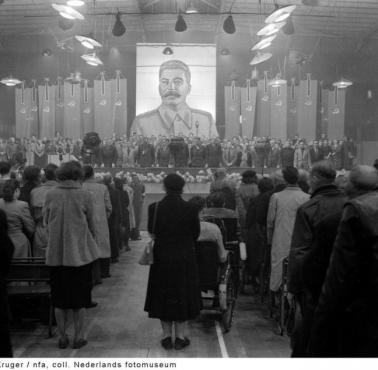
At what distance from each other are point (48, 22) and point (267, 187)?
1380 centimetres

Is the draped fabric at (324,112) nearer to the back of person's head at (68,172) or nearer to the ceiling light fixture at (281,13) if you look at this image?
the ceiling light fixture at (281,13)

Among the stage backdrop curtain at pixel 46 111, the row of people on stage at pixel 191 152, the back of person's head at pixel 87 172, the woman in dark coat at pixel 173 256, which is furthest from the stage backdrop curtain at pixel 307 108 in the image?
the woman in dark coat at pixel 173 256

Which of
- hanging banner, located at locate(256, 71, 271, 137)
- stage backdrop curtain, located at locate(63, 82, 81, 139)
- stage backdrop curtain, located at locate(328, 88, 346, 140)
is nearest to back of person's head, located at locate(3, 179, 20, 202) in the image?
stage backdrop curtain, located at locate(63, 82, 81, 139)

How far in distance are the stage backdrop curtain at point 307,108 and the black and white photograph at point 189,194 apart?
0.04 m

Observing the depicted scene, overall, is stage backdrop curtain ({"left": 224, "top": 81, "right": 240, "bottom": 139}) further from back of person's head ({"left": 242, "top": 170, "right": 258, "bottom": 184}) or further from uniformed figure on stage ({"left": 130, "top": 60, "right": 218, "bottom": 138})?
back of person's head ({"left": 242, "top": 170, "right": 258, "bottom": 184})

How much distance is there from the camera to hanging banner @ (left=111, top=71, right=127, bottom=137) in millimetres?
16984

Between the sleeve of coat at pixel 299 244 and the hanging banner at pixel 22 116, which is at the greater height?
the hanging banner at pixel 22 116

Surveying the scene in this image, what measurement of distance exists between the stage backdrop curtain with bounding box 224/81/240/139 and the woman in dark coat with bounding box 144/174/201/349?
44.5ft

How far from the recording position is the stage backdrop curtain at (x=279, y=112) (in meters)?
16.7

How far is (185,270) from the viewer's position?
3672 millimetres

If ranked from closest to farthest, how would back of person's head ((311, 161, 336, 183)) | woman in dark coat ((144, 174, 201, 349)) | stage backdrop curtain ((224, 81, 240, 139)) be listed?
back of person's head ((311, 161, 336, 183)) → woman in dark coat ((144, 174, 201, 349)) → stage backdrop curtain ((224, 81, 240, 139))

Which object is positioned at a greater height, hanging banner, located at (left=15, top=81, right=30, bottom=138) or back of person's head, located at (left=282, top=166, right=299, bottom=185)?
hanging banner, located at (left=15, top=81, right=30, bottom=138)

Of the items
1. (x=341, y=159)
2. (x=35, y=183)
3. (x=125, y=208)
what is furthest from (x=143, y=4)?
(x=35, y=183)

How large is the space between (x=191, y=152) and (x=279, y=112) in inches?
157
